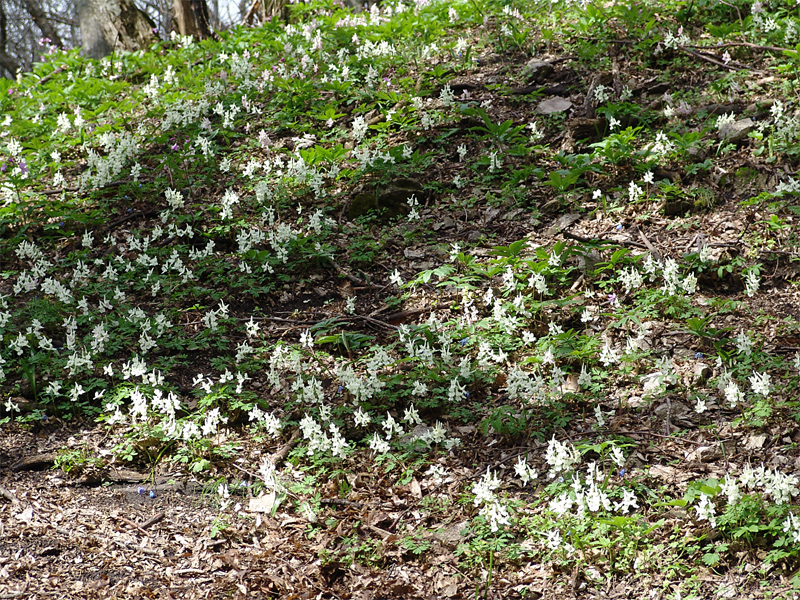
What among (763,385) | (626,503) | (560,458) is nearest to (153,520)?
(560,458)

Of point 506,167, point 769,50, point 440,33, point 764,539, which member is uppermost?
point 440,33

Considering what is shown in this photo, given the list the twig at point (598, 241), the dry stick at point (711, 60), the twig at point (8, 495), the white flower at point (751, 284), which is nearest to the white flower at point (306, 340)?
the twig at point (8, 495)

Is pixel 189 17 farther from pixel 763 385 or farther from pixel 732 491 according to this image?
pixel 732 491

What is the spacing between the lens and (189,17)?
483 inches

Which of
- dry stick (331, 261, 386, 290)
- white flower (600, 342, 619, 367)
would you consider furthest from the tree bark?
white flower (600, 342, 619, 367)

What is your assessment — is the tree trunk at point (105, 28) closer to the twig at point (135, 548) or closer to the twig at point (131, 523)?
the twig at point (131, 523)

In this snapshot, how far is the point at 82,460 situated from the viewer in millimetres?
4203

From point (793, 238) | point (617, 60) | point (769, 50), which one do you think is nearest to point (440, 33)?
point (617, 60)

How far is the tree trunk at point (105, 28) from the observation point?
11766 mm

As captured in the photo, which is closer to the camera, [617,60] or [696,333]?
[696,333]

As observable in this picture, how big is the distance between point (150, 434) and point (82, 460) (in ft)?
1.50

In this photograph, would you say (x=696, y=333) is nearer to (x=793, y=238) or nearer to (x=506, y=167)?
(x=793, y=238)

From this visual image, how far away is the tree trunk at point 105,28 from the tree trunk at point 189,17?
0.82 metres

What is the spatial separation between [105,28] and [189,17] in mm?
1584
